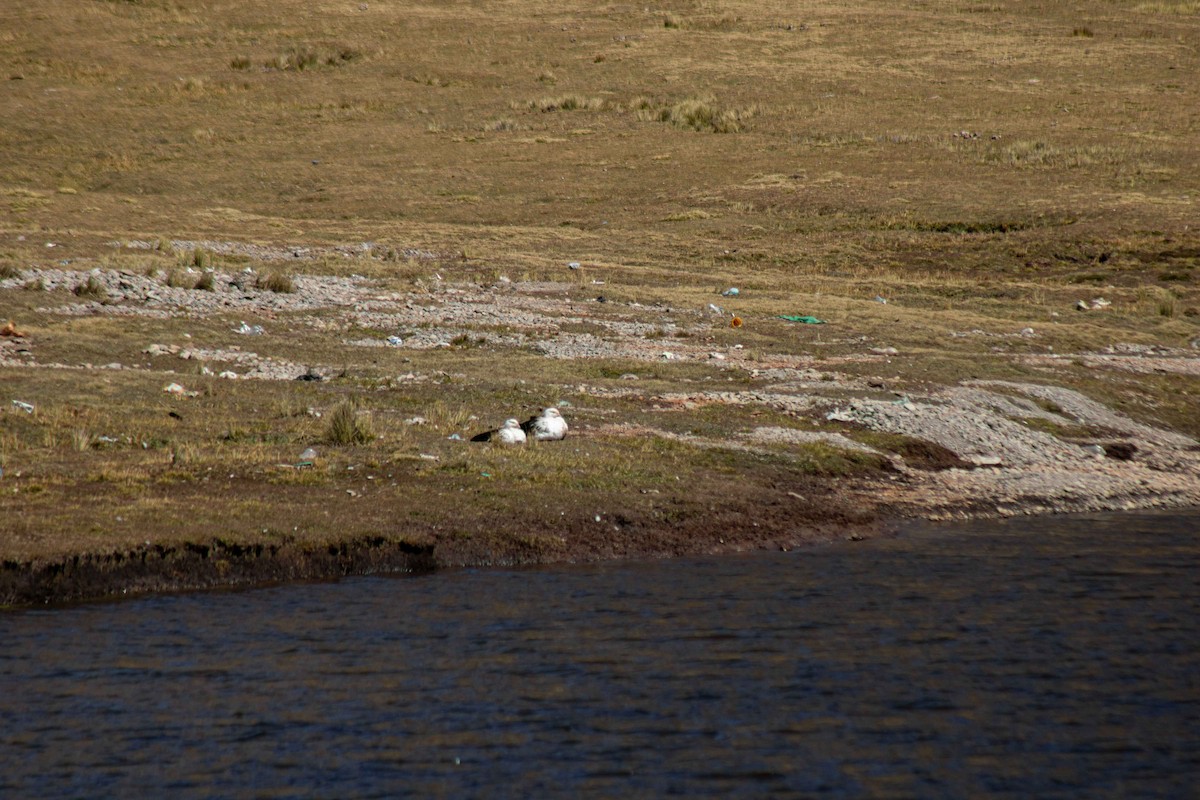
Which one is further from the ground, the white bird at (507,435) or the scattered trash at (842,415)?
the white bird at (507,435)

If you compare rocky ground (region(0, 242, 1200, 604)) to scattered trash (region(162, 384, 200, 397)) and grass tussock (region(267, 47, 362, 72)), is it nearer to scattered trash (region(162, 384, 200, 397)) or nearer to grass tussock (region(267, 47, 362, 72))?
scattered trash (region(162, 384, 200, 397))

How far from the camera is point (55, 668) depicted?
1019 cm

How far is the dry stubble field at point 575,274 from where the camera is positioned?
15.1 meters

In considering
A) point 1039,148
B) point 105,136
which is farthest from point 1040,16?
point 105,136

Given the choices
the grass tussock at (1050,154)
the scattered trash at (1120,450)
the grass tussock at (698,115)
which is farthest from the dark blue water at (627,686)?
the grass tussock at (698,115)

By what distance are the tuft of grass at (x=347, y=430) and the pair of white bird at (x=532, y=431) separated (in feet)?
4.81

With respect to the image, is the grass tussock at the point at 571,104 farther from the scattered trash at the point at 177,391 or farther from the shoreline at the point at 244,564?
the shoreline at the point at 244,564

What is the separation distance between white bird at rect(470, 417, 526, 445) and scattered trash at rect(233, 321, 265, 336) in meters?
8.54

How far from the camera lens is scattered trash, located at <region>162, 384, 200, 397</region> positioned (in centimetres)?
1894

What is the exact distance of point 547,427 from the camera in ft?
57.8

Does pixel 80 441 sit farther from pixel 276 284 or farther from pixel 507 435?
pixel 276 284

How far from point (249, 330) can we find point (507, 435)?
9477 mm

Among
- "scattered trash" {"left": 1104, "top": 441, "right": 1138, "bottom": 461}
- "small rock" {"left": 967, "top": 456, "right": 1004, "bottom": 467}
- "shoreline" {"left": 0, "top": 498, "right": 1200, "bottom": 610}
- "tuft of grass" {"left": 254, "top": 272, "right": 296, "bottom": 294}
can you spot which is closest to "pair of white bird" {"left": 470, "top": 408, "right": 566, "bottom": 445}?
"shoreline" {"left": 0, "top": 498, "right": 1200, "bottom": 610}

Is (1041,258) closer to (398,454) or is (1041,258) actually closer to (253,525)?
(398,454)
